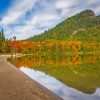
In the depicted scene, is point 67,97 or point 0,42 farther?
point 0,42

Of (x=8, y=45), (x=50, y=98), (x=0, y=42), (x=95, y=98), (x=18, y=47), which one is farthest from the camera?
(x=18, y=47)

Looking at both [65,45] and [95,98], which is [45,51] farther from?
[95,98]

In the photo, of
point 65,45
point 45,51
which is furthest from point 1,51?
point 65,45

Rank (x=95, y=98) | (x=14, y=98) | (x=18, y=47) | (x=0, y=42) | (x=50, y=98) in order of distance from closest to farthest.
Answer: (x=14, y=98)
(x=50, y=98)
(x=95, y=98)
(x=0, y=42)
(x=18, y=47)

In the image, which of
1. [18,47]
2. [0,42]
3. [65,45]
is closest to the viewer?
[0,42]

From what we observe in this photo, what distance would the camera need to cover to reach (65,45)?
6703 inches

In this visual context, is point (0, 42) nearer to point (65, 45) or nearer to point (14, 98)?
point (65, 45)

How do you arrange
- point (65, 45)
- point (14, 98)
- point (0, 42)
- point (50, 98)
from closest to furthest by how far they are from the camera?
point (14, 98) → point (50, 98) → point (0, 42) → point (65, 45)

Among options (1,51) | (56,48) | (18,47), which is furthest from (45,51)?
(1,51)

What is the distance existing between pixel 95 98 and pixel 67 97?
2297 millimetres

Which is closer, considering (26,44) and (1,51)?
(1,51)

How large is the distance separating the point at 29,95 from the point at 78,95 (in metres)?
5.62

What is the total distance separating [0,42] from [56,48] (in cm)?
4155

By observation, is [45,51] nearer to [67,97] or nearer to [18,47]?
[18,47]
